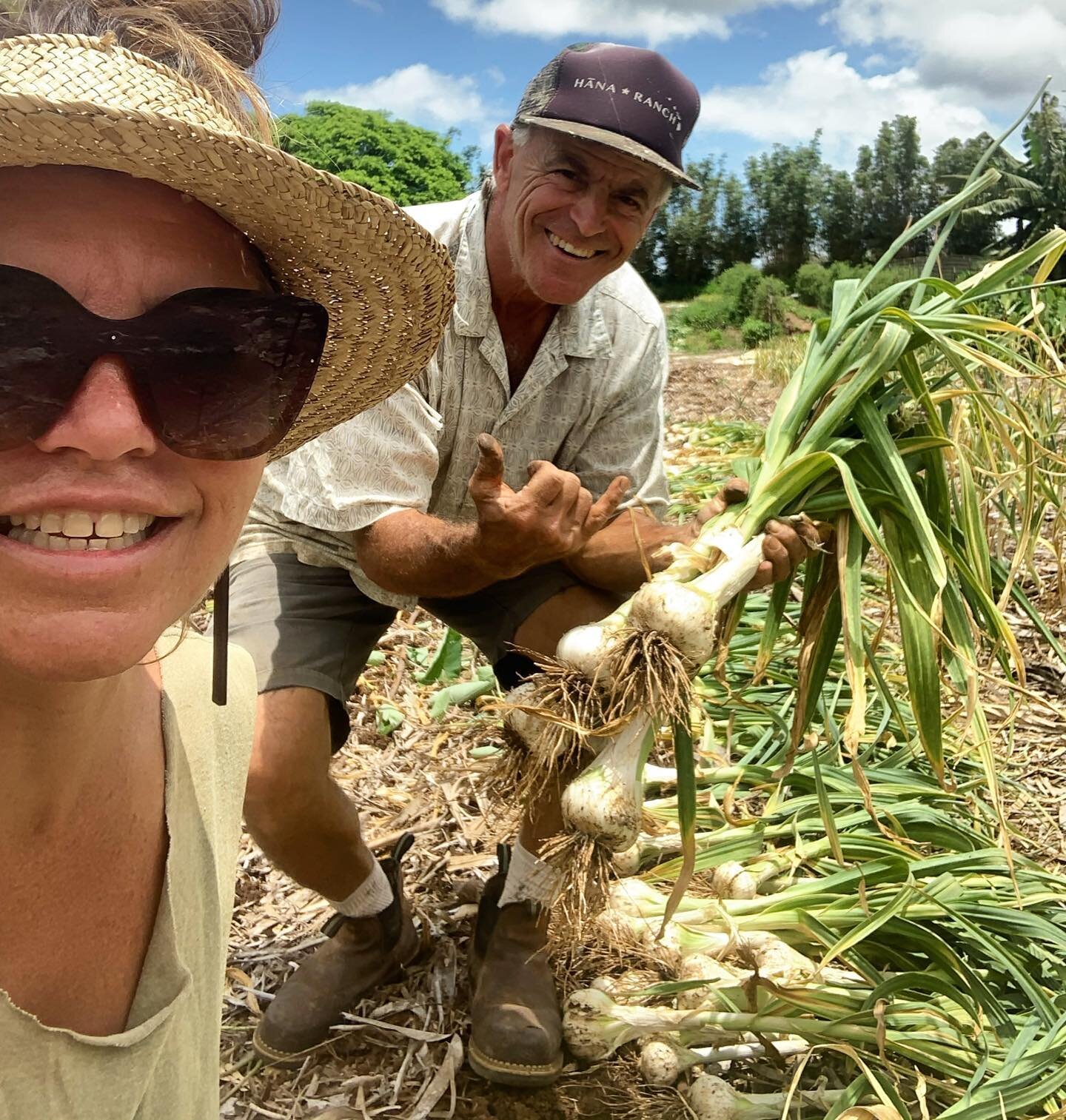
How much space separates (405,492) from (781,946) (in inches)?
48.6

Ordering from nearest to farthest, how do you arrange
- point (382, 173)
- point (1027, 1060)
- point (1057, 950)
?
point (1027, 1060) < point (1057, 950) < point (382, 173)

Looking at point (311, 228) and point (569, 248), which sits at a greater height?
point (569, 248)

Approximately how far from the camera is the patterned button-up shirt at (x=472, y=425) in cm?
214

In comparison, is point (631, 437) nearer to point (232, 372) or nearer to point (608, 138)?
point (608, 138)

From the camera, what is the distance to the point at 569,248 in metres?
2.21

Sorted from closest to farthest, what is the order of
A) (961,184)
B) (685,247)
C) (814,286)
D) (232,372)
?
(232,372) < (961,184) < (814,286) < (685,247)

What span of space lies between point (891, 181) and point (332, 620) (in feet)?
187

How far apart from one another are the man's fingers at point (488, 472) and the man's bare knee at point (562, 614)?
714 mm

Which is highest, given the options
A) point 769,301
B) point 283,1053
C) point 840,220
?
point 840,220

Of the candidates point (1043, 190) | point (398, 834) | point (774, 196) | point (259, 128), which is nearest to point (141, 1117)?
point (259, 128)

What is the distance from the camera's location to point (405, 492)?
7.04 feet

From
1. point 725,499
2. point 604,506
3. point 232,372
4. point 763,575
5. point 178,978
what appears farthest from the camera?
point 725,499

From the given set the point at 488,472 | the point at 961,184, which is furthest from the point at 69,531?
the point at 961,184

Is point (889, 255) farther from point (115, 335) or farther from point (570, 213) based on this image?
point (115, 335)
